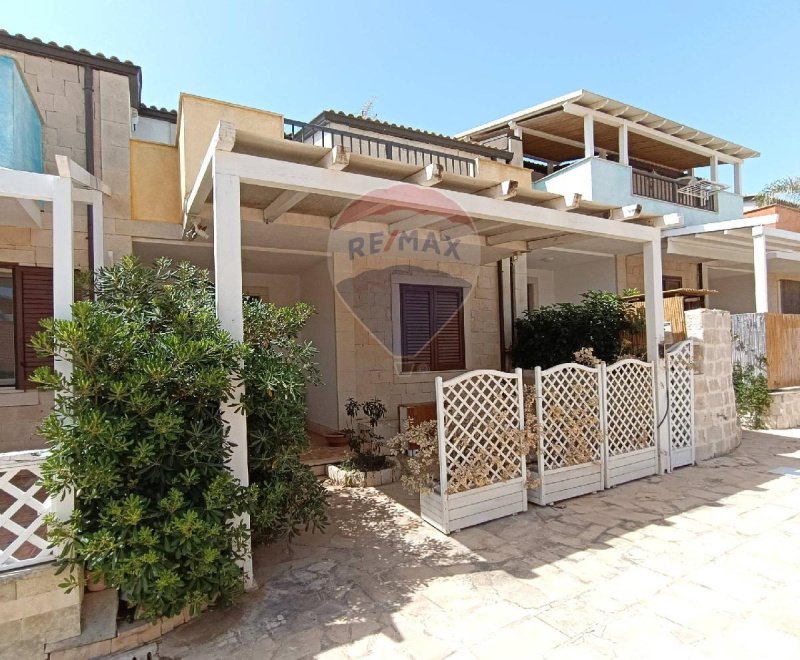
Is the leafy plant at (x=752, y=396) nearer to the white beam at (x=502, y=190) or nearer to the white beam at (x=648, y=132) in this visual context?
the white beam at (x=648, y=132)

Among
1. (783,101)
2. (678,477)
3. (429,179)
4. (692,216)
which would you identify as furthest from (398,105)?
(678,477)

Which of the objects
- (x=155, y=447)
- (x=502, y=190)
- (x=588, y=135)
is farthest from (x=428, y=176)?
(x=588, y=135)

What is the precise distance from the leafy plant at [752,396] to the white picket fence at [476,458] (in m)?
7.13

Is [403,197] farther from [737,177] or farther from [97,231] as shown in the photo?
[737,177]

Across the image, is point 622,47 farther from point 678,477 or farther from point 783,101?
point 678,477

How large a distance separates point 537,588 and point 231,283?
11.4 feet

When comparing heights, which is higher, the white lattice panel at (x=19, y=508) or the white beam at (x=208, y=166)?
the white beam at (x=208, y=166)

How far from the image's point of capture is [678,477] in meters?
6.45

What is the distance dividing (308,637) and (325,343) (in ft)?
18.9

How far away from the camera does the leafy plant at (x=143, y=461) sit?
2893 mm

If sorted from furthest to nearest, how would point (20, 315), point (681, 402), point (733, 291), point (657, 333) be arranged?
point (733, 291), point (681, 402), point (657, 333), point (20, 315)

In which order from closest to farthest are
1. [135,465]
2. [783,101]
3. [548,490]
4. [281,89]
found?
1. [135,465]
2. [548,490]
3. [281,89]
4. [783,101]

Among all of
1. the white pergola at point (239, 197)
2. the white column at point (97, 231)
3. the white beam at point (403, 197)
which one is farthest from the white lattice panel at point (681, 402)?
the white column at point (97, 231)

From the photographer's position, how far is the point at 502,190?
501 cm
